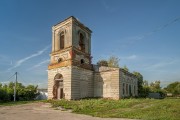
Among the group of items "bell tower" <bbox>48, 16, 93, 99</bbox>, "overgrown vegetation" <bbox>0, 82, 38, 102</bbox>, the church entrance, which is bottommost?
"overgrown vegetation" <bbox>0, 82, 38, 102</bbox>

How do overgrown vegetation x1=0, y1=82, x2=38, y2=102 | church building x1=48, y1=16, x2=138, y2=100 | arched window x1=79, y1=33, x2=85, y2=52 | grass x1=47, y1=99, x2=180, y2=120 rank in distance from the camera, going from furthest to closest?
overgrown vegetation x1=0, y1=82, x2=38, y2=102 < arched window x1=79, y1=33, x2=85, y2=52 < church building x1=48, y1=16, x2=138, y2=100 < grass x1=47, y1=99, x2=180, y2=120

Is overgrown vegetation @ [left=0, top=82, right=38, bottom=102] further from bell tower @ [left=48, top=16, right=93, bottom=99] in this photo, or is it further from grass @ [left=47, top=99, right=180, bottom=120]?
grass @ [left=47, top=99, right=180, bottom=120]

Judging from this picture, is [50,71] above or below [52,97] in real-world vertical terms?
above

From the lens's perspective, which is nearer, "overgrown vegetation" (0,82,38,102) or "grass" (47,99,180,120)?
"grass" (47,99,180,120)

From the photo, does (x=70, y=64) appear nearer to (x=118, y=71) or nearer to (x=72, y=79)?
(x=72, y=79)

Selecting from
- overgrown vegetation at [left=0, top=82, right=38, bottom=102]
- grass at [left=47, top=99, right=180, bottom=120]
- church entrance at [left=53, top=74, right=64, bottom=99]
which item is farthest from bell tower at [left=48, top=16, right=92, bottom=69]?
grass at [left=47, top=99, right=180, bottom=120]

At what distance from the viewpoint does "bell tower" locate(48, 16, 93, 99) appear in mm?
25078

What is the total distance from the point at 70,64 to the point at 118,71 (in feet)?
21.8

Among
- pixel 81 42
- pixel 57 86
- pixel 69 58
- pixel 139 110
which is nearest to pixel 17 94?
pixel 57 86

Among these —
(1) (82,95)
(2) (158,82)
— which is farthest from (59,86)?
(2) (158,82)

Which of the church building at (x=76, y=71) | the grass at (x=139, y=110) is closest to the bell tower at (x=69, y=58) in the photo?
the church building at (x=76, y=71)

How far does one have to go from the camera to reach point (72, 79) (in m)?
24.8

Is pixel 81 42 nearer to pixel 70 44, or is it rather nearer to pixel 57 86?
pixel 70 44

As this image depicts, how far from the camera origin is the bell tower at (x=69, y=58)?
25.1 m
